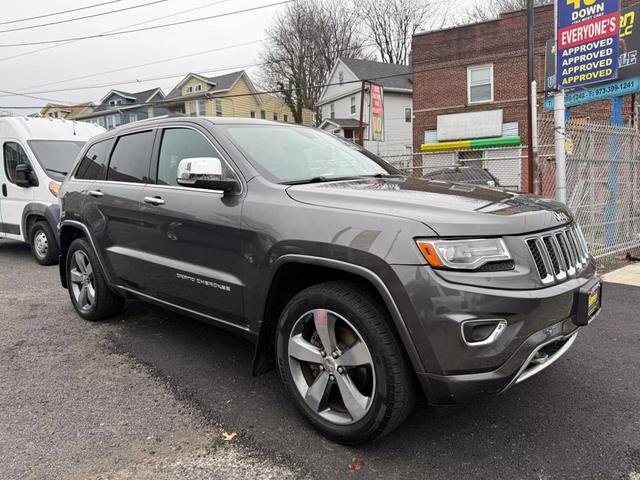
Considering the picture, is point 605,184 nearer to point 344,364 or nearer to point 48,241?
point 344,364

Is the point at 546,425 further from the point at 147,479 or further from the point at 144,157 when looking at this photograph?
the point at 144,157

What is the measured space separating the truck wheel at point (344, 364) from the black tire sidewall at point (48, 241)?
6.40 m

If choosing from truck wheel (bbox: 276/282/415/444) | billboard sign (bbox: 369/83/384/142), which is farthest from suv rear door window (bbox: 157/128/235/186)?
billboard sign (bbox: 369/83/384/142)

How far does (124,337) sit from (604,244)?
21.9 ft

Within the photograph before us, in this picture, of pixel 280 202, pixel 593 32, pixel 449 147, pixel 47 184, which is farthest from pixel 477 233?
pixel 449 147

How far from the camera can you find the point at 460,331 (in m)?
2.17

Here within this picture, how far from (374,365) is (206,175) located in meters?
1.50

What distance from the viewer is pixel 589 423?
2852mm

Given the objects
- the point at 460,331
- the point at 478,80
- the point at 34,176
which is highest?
the point at 478,80

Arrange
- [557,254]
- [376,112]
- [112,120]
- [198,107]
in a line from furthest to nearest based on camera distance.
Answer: [112,120] < [198,107] < [376,112] < [557,254]

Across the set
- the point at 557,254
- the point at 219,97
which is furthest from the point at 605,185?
the point at 219,97

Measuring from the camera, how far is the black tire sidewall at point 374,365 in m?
2.39

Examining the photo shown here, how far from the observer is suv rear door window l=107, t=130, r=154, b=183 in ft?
13.0

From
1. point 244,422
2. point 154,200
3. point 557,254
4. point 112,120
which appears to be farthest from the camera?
point 112,120
